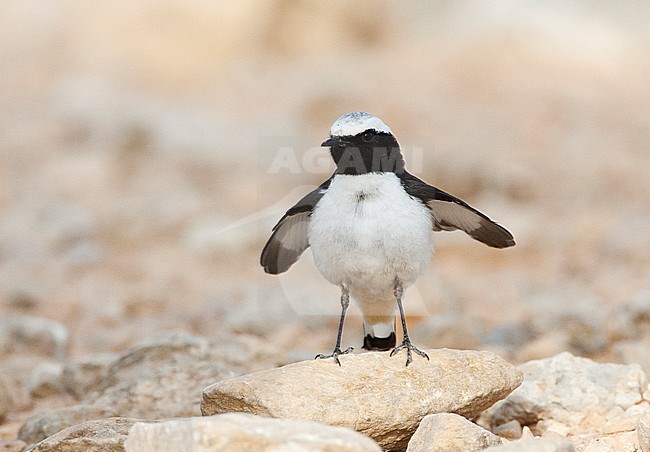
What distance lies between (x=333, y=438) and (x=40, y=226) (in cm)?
1089

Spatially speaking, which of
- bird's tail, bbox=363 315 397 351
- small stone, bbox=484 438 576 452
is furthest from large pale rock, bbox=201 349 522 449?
small stone, bbox=484 438 576 452

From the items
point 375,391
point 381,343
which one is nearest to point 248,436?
point 375,391

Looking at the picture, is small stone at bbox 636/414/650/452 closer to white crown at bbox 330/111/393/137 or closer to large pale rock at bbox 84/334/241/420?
white crown at bbox 330/111/393/137

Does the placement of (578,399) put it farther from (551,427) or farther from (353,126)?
(353,126)

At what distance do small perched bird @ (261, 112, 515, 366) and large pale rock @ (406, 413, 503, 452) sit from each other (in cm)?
73

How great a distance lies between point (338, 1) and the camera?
16.5m

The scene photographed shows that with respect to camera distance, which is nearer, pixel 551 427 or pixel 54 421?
pixel 54 421

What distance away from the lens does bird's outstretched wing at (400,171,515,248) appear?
18.0 feet

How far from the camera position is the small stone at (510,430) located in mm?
5555

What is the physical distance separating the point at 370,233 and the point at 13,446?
2.59m

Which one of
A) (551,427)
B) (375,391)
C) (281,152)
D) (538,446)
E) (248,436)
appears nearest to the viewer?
(248,436)

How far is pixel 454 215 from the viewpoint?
5.84 meters

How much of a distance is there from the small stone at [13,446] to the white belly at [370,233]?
218cm

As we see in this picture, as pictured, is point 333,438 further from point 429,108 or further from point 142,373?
point 429,108
